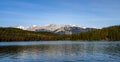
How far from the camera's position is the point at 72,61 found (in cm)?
4675

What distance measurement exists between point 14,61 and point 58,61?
9350 mm

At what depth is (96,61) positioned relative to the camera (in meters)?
45.5

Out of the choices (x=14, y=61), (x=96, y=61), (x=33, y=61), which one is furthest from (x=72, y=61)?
(x=14, y=61)

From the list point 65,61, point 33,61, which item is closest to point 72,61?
point 65,61

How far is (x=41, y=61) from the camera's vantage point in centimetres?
4797

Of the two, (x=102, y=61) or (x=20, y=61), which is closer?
(x=102, y=61)

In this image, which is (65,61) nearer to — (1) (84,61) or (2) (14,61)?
(1) (84,61)

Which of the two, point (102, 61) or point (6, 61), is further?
point (6, 61)

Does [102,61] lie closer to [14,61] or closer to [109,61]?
[109,61]

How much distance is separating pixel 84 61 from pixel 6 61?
16.1m

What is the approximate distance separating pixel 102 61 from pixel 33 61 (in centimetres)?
1381

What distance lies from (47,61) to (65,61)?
3626mm

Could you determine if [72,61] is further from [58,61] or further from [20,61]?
[20,61]

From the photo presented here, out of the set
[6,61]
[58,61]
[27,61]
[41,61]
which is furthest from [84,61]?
[6,61]
